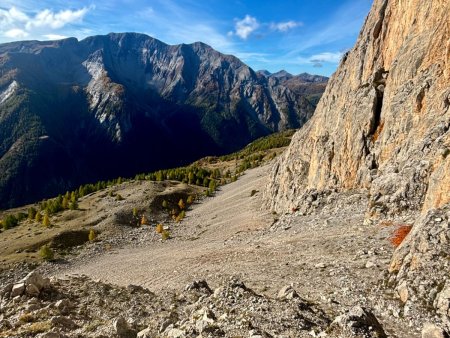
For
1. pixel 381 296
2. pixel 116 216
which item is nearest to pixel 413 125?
pixel 381 296

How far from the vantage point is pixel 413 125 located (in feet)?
136

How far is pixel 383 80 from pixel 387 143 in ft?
54.9

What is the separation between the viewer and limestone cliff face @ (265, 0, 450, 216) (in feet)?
112

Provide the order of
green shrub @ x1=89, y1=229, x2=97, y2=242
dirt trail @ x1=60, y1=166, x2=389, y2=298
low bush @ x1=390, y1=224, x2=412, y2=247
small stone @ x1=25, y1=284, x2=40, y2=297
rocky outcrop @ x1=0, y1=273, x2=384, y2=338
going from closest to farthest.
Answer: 1. rocky outcrop @ x1=0, y1=273, x2=384, y2=338
2. small stone @ x1=25, y1=284, x2=40, y2=297
3. dirt trail @ x1=60, y1=166, x2=389, y2=298
4. low bush @ x1=390, y1=224, x2=412, y2=247
5. green shrub @ x1=89, y1=229, x2=97, y2=242

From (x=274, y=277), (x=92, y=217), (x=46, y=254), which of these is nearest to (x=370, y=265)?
(x=274, y=277)

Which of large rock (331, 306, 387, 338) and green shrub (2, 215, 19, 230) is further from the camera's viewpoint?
green shrub (2, 215, 19, 230)

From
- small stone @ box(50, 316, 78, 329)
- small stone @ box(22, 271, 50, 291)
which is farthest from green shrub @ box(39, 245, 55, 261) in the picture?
small stone @ box(50, 316, 78, 329)

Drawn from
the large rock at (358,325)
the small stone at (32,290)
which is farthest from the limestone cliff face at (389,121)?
the small stone at (32,290)

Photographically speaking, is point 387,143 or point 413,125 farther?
point 387,143

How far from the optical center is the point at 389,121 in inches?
1797

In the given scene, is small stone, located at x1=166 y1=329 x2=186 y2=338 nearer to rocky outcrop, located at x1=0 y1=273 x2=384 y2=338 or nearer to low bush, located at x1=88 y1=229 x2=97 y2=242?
rocky outcrop, located at x1=0 y1=273 x2=384 y2=338

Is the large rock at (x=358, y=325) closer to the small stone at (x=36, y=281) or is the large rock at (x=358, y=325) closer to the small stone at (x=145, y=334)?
the small stone at (x=145, y=334)

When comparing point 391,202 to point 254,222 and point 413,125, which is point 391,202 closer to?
point 413,125

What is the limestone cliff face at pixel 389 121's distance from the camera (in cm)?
3425
